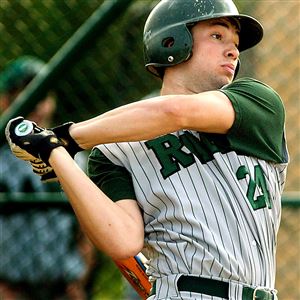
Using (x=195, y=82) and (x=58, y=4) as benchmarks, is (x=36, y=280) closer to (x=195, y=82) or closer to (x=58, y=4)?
(x=58, y=4)

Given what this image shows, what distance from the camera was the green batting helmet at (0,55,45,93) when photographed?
6.60 m

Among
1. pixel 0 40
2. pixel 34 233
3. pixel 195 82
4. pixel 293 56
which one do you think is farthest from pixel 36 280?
pixel 195 82

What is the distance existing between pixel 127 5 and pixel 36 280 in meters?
1.68

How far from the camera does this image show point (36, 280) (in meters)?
6.70

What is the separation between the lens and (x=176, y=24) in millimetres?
4457

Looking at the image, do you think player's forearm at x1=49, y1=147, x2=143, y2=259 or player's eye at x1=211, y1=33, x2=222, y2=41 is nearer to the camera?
player's forearm at x1=49, y1=147, x2=143, y2=259

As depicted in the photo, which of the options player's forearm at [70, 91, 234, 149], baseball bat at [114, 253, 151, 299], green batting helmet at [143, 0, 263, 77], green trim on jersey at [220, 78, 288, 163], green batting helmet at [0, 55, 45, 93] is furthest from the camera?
green batting helmet at [0, 55, 45, 93]

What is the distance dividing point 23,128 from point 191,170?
0.62m

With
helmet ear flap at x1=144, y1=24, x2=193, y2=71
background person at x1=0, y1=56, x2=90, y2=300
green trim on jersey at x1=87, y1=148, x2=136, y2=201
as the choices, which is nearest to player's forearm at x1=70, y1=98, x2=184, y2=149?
green trim on jersey at x1=87, y1=148, x2=136, y2=201

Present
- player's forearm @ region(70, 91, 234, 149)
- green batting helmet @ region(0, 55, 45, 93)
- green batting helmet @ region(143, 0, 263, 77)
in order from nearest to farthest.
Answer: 1. player's forearm @ region(70, 91, 234, 149)
2. green batting helmet @ region(143, 0, 263, 77)
3. green batting helmet @ region(0, 55, 45, 93)

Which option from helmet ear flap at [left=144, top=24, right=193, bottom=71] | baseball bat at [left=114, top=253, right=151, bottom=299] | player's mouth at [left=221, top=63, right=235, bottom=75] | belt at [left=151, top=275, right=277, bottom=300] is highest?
helmet ear flap at [left=144, top=24, right=193, bottom=71]

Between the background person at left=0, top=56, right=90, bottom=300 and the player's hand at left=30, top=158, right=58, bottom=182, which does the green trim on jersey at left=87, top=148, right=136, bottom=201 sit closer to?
the player's hand at left=30, top=158, right=58, bottom=182

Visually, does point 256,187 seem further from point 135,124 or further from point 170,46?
point 170,46

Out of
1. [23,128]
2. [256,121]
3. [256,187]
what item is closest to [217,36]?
[256,121]
